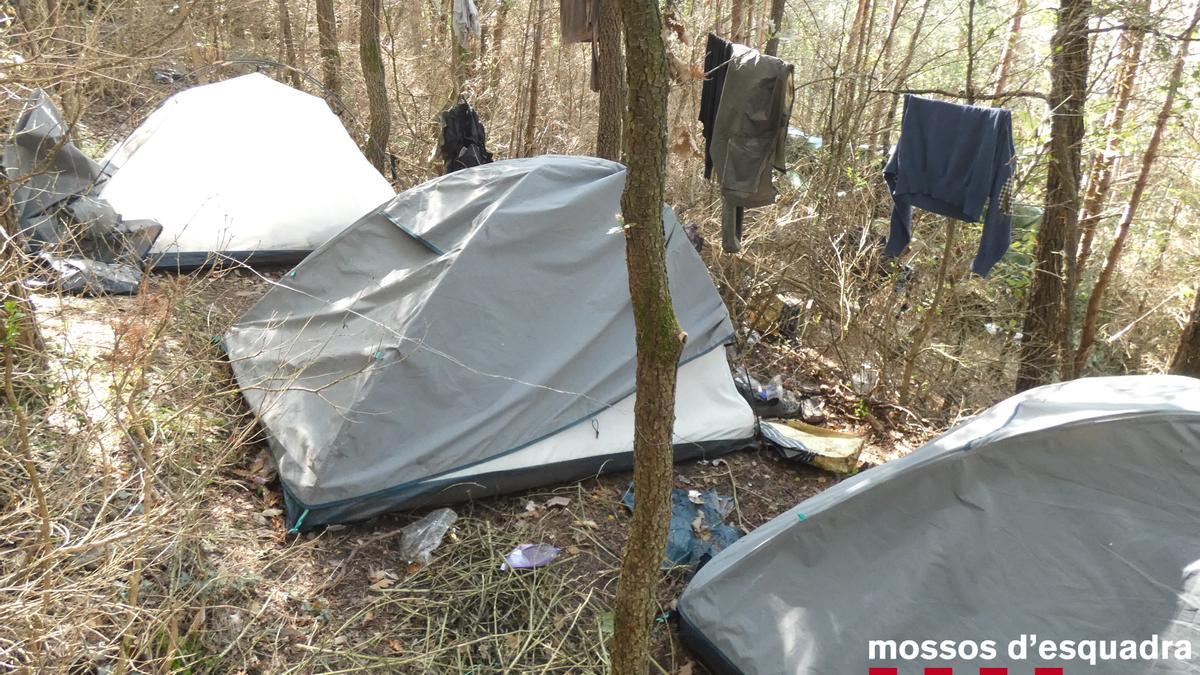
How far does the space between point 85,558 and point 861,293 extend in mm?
4718

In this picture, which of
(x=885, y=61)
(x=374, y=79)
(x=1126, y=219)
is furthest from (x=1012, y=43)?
(x=374, y=79)

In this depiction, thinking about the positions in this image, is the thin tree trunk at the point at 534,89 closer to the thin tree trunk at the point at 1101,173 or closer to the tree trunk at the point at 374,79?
the tree trunk at the point at 374,79

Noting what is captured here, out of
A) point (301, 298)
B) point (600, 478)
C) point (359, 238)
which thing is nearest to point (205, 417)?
point (301, 298)

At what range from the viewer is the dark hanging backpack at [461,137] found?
6285mm

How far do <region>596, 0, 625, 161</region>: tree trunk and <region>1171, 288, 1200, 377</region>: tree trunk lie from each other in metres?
4.07

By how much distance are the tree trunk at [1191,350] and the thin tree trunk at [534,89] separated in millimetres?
5766

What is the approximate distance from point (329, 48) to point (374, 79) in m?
1.49

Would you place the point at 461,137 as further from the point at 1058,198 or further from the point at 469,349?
the point at 1058,198

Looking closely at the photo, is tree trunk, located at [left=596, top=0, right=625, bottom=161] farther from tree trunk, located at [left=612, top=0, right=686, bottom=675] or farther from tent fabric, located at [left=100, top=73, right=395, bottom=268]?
tree trunk, located at [left=612, top=0, right=686, bottom=675]

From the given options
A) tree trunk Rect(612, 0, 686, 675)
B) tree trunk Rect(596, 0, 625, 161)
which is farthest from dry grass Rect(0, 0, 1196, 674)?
tree trunk Rect(612, 0, 686, 675)

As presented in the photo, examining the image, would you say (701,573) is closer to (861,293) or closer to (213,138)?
(861,293)

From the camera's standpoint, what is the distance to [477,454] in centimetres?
342

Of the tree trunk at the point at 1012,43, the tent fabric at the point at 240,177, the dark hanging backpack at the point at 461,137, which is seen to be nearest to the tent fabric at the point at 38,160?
the tent fabric at the point at 240,177

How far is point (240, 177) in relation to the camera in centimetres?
548
